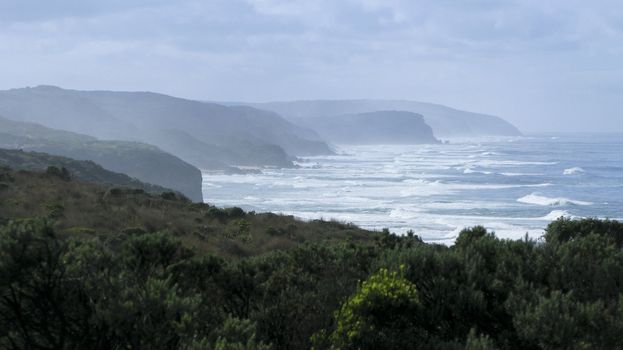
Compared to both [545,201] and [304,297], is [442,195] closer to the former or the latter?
[545,201]

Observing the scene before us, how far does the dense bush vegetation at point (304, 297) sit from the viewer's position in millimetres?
5238

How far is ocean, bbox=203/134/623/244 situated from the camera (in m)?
51.8

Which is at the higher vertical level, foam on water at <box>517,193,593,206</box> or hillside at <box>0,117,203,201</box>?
hillside at <box>0,117,203,201</box>

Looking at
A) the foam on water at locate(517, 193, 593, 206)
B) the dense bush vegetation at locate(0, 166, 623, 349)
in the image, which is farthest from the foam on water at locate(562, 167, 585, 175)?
the dense bush vegetation at locate(0, 166, 623, 349)

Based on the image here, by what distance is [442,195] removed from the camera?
70562 mm

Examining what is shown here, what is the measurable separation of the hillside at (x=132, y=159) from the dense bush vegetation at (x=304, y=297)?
257ft

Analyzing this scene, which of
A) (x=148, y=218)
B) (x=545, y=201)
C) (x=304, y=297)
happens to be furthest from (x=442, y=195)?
(x=304, y=297)

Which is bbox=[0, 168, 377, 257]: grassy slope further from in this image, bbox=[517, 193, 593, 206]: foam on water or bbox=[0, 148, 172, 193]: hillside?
bbox=[517, 193, 593, 206]: foam on water

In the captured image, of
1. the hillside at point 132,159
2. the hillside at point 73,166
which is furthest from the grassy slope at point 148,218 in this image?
the hillside at point 132,159

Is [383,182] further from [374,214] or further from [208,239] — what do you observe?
[208,239]

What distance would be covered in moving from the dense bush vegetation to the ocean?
3375 cm

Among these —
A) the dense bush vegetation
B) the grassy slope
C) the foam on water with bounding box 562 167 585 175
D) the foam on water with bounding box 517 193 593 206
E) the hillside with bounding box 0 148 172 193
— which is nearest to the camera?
the dense bush vegetation

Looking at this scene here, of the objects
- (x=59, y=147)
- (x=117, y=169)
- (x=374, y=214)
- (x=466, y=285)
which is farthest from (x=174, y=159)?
(x=466, y=285)

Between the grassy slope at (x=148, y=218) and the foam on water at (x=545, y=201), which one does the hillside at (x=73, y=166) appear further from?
the foam on water at (x=545, y=201)
